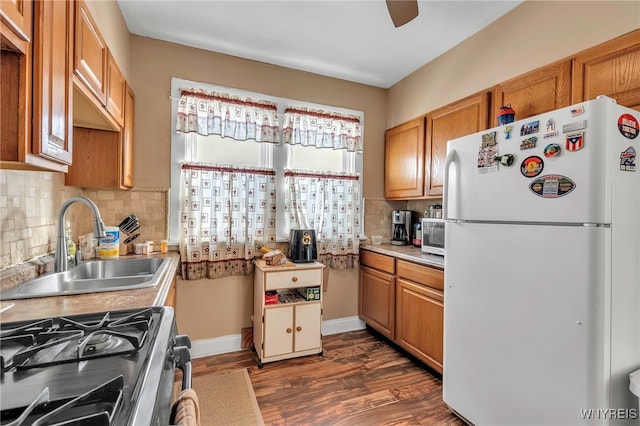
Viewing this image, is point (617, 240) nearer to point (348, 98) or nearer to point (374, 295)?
point (374, 295)

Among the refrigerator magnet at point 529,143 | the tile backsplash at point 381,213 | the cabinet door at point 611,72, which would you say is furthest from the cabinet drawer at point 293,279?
the cabinet door at point 611,72

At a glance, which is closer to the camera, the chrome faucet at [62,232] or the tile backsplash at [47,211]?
the tile backsplash at [47,211]

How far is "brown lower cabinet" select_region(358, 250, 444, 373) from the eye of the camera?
2092 mm

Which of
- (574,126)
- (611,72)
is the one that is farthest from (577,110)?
(611,72)

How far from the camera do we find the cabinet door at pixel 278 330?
2.34m

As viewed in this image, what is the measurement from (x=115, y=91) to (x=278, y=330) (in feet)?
6.51

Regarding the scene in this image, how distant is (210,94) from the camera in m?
2.47

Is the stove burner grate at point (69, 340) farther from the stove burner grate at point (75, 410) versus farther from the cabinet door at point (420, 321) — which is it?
the cabinet door at point (420, 321)

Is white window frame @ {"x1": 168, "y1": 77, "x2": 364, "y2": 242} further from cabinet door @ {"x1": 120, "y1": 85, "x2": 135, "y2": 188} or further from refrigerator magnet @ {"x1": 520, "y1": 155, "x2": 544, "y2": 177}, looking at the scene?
refrigerator magnet @ {"x1": 520, "y1": 155, "x2": 544, "y2": 177}

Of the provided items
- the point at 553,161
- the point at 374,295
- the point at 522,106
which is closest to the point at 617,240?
the point at 553,161

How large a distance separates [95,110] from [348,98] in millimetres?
2251

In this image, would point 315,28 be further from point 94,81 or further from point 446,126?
point 94,81

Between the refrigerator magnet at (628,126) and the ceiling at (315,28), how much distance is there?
4.12 feet

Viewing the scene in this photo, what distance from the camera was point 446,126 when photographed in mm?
2422
